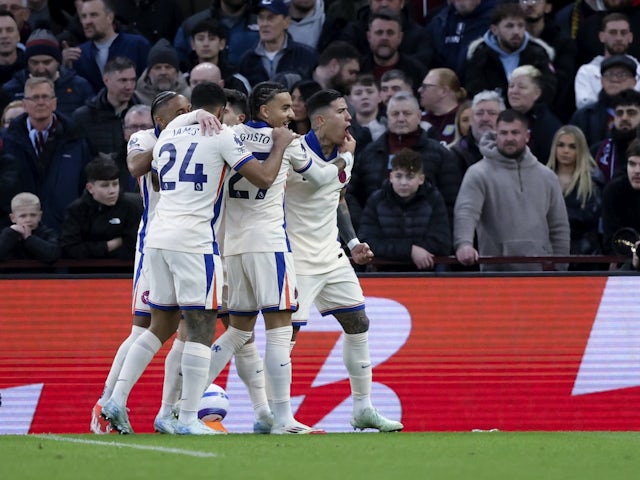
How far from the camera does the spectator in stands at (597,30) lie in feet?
52.4

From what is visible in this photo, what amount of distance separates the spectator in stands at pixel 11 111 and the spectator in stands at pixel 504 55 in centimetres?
471

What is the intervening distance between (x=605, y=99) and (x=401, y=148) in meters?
2.43

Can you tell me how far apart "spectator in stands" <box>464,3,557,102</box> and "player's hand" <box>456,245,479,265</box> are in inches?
115

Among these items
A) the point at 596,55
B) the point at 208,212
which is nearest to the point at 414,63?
the point at 596,55

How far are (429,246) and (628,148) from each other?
85.6 inches

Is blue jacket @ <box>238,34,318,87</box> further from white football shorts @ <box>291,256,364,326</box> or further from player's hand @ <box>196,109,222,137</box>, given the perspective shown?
player's hand @ <box>196,109,222,137</box>

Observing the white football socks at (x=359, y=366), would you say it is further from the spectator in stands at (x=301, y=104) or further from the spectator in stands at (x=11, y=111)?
the spectator in stands at (x=11, y=111)

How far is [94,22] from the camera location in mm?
16109

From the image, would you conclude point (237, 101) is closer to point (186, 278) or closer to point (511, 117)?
point (186, 278)

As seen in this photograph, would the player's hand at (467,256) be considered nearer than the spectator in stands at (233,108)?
No

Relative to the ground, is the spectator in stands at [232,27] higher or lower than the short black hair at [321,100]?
higher

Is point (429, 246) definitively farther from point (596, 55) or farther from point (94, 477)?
point (94, 477)

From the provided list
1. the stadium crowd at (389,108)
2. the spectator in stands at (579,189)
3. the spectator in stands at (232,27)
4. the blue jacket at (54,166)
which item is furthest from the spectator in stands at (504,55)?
the blue jacket at (54,166)

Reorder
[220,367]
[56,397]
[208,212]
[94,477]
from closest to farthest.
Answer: [94,477] < [208,212] < [220,367] < [56,397]
